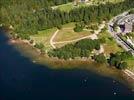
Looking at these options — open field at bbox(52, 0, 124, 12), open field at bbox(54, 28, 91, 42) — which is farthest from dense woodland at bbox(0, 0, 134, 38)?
open field at bbox(54, 28, 91, 42)

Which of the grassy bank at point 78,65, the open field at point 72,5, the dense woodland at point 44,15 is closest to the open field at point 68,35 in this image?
the dense woodland at point 44,15

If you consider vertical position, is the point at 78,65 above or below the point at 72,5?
below

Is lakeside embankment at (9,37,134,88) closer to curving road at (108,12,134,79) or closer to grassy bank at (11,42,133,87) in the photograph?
grassy bank at (11,42,133,87)

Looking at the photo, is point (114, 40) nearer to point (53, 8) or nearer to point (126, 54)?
point (126, 54)

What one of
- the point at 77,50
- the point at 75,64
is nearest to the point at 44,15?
the point at 77,50

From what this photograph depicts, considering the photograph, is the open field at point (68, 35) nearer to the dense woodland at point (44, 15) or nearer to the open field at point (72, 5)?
the dense woodland at point (44, 15)

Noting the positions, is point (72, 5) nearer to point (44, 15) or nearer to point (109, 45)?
point (44, 15)
